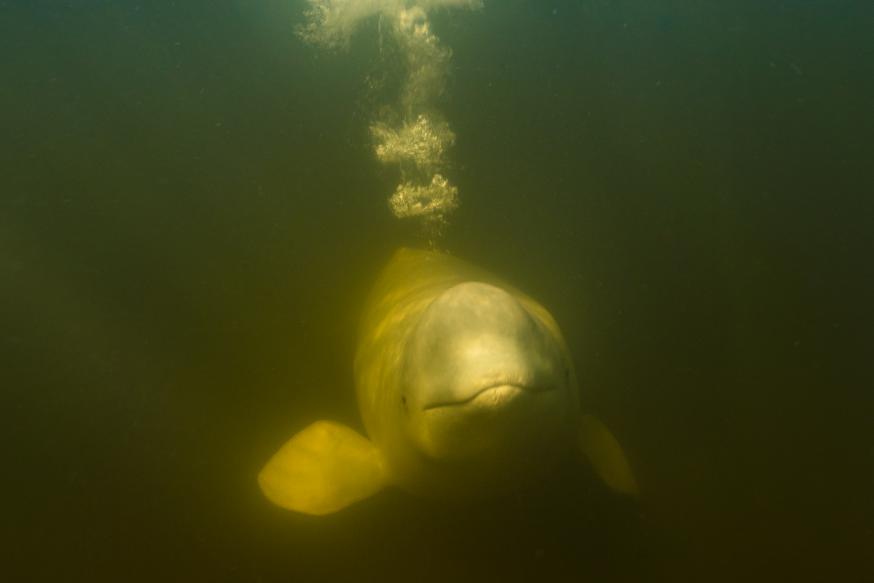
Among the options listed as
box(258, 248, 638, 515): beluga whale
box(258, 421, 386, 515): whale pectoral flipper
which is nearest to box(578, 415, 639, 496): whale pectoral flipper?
box(258, 248, 638, 515): beluga whale

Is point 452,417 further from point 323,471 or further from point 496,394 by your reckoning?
point 323,471

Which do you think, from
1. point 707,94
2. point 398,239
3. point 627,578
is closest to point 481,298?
point 627,578

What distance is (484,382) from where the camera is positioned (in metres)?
2.80

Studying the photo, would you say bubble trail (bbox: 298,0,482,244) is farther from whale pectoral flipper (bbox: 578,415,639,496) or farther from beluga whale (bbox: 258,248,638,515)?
whale pectoral flipper (bbox: 578,415,639,496)

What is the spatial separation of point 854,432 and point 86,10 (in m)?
17.6

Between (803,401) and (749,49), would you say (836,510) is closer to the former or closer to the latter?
(803,401)

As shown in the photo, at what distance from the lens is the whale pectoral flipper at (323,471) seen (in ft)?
13.8

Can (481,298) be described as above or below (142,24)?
below

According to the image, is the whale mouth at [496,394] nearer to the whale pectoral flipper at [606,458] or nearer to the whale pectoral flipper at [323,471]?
the whale pectoral flipper at [323,471]

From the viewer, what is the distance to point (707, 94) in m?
16.1

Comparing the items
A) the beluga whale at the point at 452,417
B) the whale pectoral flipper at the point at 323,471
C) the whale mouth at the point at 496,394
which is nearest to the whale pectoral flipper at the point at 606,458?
the beluga whale at the point at 452,417

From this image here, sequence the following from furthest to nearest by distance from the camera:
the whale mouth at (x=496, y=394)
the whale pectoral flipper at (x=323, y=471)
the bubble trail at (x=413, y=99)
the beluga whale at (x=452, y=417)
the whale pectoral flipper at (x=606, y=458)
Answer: the bubble trail at (x=413, y=99) → the whale pectoral flipper at (x=606, y=458) → the whale pectoral flipper at (x=323, y=471) → the beluga whale at (x=452, y=417) → the whale mouth at (x=496, y=394)

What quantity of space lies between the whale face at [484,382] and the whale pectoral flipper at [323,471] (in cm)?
108

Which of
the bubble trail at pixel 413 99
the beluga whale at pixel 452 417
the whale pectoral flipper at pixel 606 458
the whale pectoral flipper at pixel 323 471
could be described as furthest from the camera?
the bubble trail at pixel 413 99
